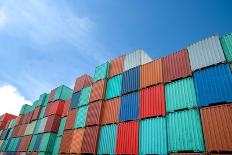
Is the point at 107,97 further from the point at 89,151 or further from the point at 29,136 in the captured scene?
the point at 29,136

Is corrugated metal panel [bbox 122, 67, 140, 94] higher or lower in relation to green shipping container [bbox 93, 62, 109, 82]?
lower

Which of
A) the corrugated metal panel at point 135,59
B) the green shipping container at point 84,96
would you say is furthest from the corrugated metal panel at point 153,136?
the green shipping container at point 84,96

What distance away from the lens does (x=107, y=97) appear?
69.2 feet

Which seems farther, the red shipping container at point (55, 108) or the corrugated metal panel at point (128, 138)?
the red shipping container at point (55, 108)

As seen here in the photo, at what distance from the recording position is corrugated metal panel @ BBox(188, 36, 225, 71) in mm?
13469

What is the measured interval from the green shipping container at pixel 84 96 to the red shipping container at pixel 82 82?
118 centimetres

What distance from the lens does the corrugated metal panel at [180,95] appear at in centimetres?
1360

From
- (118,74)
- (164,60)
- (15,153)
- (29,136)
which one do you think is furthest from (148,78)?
(15,153)

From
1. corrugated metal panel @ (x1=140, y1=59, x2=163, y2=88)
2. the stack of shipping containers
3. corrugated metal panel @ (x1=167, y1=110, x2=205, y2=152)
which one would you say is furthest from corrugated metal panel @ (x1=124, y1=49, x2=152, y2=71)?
corrugated metal panel @ (x1=167, y1=110, x2=205, y2=152)

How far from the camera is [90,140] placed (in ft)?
64.1

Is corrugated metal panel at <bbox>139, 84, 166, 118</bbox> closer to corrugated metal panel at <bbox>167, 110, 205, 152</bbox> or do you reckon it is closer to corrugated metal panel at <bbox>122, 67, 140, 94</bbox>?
corrugated metal panel at <bbox>167, 110, 205, 152</bbox>

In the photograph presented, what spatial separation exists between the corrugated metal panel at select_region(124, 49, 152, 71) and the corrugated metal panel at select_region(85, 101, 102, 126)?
5280 millimetres

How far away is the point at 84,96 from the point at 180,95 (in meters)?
14.0

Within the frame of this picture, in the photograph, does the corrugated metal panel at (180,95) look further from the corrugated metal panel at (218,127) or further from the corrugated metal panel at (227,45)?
the corrugated metal panel at (227,45)
